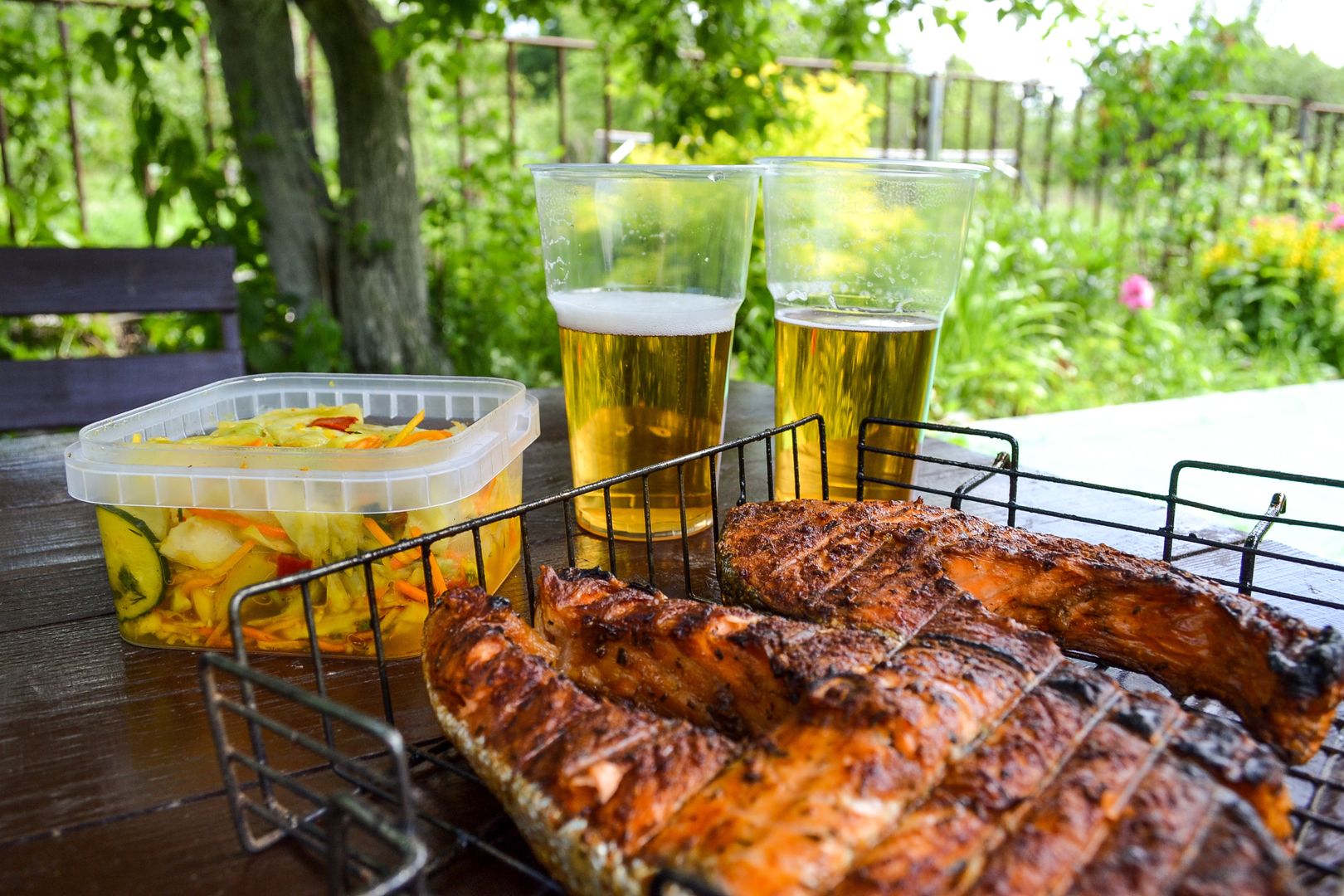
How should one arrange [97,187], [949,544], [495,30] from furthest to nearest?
[97,187] < [495,30] < [949,544]

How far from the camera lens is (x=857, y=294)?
5.22ft

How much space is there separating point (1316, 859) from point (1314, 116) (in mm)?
10155

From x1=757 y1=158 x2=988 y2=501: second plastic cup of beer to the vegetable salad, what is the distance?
598 mm

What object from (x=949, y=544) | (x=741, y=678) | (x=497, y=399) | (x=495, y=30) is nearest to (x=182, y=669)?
(x=497, y=399)

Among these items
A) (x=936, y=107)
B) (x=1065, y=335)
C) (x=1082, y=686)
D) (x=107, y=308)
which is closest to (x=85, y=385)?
(x=107, y=308)

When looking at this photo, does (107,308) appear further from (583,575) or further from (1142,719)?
(1142,719)

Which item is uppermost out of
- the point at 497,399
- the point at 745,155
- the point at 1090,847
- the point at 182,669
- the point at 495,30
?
the point at 495,30

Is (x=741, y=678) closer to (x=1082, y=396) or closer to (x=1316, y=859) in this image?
(x=1316, y=859)

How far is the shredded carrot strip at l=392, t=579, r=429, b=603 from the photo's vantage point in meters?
1.18

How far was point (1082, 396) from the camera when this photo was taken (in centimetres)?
559

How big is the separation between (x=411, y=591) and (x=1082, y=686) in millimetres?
755

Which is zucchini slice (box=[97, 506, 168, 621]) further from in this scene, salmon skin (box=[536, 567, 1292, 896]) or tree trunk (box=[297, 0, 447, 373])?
tree trunk (box=[297, 0, 447, 373])

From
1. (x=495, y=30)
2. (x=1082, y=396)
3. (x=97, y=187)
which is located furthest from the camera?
(x=97, y=187)

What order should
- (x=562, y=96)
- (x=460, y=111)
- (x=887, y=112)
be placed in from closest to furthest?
1. (x=460, y=111)
2. (x=562, y=96)
3. (x=887, y=112)
